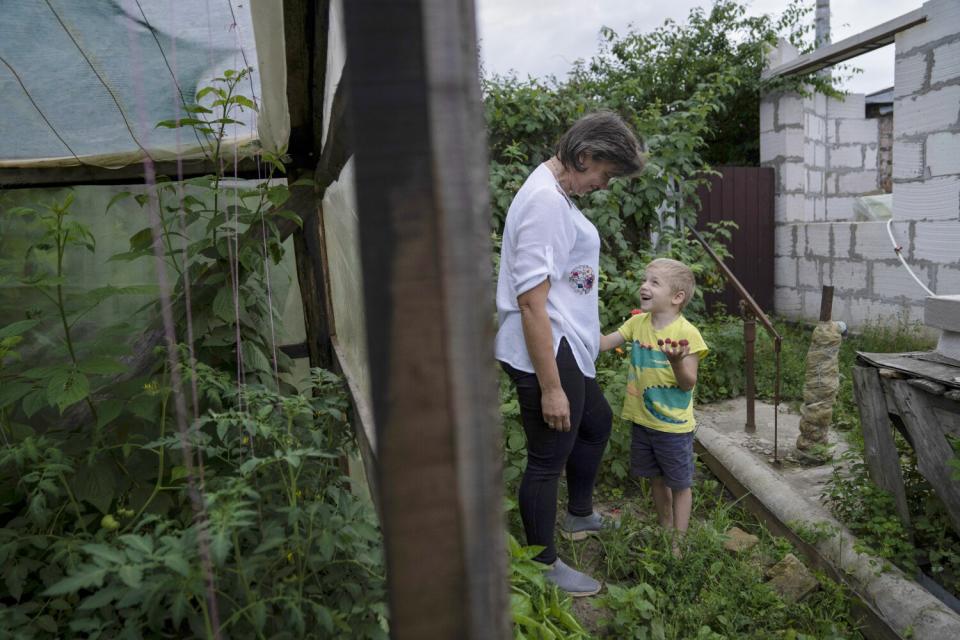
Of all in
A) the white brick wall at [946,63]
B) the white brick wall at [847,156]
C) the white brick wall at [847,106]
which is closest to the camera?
the white brick wall at [946,63]

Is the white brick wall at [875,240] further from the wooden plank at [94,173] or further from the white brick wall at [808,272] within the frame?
the wooden plank at [94,173]

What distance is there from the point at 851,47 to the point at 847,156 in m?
2.02

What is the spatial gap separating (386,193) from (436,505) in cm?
24

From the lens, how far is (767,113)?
25.3ft

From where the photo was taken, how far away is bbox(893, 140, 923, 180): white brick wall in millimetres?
5688

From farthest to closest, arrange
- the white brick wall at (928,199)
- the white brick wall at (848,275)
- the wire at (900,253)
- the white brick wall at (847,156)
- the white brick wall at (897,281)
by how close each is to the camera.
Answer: the white brick wall at (847,156), the white brick wall at (848,275), the white brick wall at (897,281), the wire at (900,253), the white brick wall at (928,199)

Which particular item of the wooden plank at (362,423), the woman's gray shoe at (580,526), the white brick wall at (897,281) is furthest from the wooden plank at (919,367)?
the white brick wall at (897,281)

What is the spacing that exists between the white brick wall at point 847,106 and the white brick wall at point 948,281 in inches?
118

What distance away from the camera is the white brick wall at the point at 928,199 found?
5.40m

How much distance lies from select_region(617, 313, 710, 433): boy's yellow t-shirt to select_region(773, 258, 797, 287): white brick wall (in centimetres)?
554

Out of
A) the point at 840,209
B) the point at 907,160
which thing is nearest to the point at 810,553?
the point at 907,160

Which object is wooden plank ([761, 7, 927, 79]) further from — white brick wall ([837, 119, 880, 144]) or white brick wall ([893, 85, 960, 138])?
white brick wall ([837, 119, 880, 144])

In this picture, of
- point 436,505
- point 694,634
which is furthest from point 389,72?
point 694,634

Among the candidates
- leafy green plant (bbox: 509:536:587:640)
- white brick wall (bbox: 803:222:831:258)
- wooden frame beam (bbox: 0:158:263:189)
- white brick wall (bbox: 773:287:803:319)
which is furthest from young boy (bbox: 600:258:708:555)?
white brick wall (bbox: 773:287:803:319)
